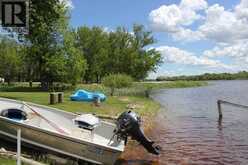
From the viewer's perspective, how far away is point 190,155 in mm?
16859

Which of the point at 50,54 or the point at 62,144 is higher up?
the point at 50,54

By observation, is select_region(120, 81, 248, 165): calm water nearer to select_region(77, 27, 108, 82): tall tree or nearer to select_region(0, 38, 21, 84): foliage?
select_region(0, 38, 21, 84): foliage

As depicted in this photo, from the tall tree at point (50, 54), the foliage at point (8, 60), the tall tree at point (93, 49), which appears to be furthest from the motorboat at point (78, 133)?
the tall tree at point (93, 49)

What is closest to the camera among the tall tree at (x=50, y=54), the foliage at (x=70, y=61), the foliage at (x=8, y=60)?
the tall tree at (x=50, y=54)

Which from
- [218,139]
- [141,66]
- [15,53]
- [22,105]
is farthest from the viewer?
[141,66]

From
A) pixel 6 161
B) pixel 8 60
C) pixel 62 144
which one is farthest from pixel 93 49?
pixel 6 161

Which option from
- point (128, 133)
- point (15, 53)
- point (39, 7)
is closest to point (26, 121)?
point (128, 133)

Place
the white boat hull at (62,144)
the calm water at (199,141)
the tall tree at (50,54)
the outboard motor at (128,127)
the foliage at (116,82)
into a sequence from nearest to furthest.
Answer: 1. the white boat hull at (62,144)
2. the outboard motor at (128,127)
3. the calm water at (199,141)
4. the foliage at (116,82)
5. the tall tree at (50,54)

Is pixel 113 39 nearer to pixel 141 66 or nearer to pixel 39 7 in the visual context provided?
pixel 141 66

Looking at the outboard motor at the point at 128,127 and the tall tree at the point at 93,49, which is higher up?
the tall tree at the point at 93,49

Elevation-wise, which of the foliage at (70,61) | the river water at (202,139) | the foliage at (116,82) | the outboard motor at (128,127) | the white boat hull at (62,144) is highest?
the foliage at (70,61)

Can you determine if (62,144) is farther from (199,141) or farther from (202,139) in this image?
(202,139)

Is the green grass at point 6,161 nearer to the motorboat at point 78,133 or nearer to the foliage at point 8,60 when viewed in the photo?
the motorboat at point 78,133

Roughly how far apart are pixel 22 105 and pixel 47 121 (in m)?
1.64
